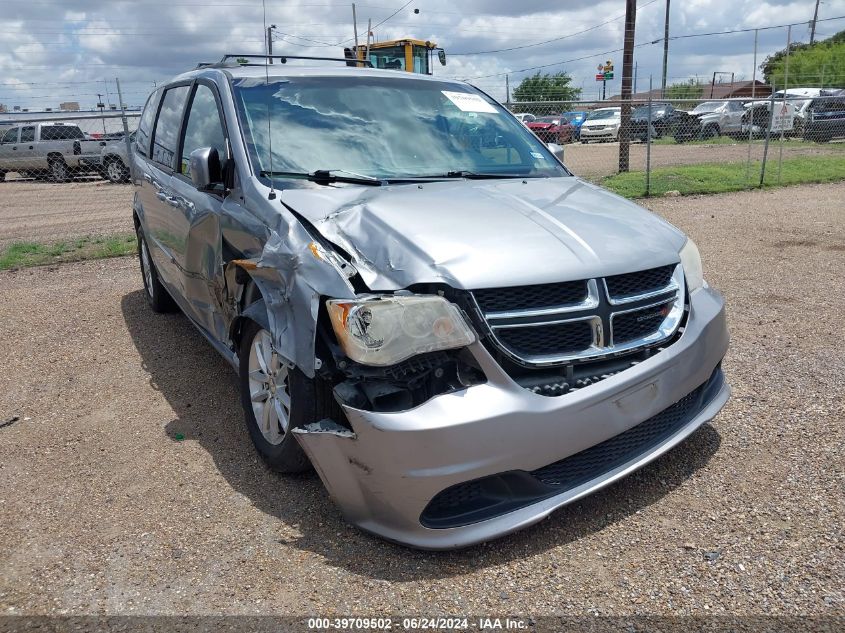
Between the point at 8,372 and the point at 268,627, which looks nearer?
the point at 268,627

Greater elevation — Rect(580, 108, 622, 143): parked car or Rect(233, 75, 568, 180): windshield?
Rect(233, 75, 568, 180): windshield

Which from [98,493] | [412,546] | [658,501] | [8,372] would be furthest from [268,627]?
[8,372]

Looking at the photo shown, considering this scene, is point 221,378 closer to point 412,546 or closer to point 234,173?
point 234,173

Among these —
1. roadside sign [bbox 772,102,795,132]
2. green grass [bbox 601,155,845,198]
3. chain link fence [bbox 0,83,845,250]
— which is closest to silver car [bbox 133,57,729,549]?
chain link fence [bbox 0,83,845,250]

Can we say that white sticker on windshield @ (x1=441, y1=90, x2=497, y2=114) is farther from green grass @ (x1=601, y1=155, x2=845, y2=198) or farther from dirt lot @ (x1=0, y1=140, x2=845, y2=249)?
green grass @ (x1=601, y1=155, x2=845, y2=198)

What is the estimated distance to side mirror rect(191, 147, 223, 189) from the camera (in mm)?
3623

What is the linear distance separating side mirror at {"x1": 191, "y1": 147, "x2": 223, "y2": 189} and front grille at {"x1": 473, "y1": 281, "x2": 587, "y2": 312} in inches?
66.1

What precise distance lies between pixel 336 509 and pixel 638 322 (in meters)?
1.52

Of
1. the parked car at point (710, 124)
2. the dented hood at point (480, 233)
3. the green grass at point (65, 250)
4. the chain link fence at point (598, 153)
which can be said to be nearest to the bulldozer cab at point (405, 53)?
the chain link fence at point (598, 153)

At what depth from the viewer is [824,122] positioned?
24406 millimetres

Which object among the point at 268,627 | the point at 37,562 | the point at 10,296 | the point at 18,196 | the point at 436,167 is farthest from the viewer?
the point at 18,196

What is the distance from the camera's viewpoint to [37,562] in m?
2.89

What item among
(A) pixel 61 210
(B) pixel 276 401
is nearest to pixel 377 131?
(B) pixel 276 401

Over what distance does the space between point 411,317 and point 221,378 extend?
8.55 ft
